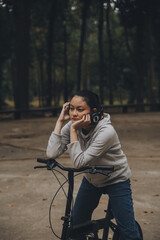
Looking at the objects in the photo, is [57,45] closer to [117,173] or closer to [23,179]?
[23,179]

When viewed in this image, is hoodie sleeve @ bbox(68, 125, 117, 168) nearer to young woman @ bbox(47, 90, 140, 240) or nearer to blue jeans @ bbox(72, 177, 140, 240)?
young woman @ bbox(47, 90, 140, 240)

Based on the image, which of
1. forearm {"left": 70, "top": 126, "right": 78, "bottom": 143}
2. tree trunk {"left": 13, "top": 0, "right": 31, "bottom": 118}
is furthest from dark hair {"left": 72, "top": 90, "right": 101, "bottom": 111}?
tree trunk {"left": 13, "top": 0, "right": 31, "bottom": 118}

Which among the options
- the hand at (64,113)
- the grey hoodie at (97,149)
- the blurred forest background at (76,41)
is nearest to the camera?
the grey hoodie at (97,149)

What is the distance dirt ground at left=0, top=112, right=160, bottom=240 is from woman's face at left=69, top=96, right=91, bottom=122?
7.73ft

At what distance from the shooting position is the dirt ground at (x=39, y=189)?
16.3 ft

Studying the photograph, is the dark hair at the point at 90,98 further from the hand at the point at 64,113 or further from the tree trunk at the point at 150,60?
the tree trunk at the point at 150,60

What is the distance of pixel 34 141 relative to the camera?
41.9ft

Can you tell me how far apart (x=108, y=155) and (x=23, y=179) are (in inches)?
189

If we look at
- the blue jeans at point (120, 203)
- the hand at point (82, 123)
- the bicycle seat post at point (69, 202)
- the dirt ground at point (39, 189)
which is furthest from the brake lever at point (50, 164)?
the dirt ground at point (39, 189)

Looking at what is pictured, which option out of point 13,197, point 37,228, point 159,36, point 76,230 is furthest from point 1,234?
point 159,36

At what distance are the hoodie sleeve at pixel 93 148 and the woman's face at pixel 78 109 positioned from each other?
0.21m

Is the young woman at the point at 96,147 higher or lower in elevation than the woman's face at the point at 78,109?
lower

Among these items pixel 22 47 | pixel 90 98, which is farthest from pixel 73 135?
pixel 22 47

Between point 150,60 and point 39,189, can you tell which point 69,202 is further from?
point 150,60
